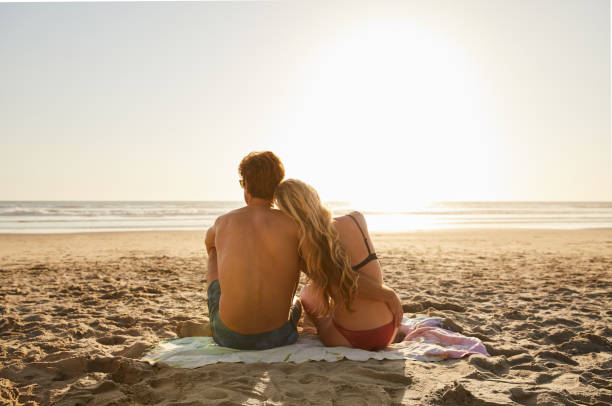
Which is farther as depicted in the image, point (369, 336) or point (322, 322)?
point (322, 322)

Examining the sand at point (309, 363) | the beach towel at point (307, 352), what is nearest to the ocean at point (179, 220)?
the sand at point (309, 363)

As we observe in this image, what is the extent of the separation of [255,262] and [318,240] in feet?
1.54

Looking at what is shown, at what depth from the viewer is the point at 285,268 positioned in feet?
9.68

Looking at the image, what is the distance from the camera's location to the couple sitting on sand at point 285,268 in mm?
2809

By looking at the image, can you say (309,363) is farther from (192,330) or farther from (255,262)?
(192,330)

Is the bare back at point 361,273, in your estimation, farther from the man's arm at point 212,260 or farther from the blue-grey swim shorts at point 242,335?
the man's arm at point 212,260

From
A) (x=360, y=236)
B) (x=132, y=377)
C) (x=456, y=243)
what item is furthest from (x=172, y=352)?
(x=456, y=243)

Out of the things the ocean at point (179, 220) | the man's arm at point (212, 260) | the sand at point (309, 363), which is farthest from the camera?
the ocean at point (179, 220)

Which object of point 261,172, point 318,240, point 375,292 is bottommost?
point 375,292

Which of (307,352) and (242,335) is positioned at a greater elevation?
(242,335)

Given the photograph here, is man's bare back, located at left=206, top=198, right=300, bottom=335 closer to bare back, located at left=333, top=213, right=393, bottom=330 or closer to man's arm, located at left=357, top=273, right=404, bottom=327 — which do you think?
bare back, located at left=333, top=213, right=393, bottom=330

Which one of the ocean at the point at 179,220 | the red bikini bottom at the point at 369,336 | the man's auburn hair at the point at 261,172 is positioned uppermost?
the man's auburn hair at the point at 261,172

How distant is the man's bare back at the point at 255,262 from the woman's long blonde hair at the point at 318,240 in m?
0.11

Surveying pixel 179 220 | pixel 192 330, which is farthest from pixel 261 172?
pixel 179 220
